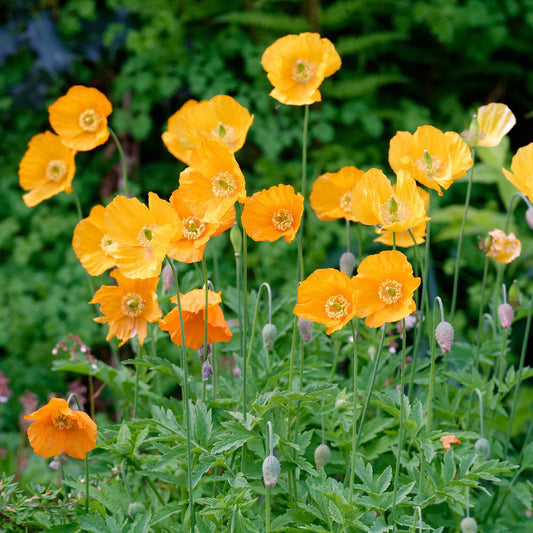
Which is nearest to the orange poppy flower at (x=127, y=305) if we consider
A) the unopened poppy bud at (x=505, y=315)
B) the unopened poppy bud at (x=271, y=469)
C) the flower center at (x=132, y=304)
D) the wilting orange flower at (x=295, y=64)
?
the flower center at (x=132, y=304)

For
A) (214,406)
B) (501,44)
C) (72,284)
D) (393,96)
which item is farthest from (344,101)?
(214,406)

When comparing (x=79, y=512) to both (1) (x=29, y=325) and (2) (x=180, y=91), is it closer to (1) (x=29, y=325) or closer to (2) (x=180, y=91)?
(1) (x=29, y=325)

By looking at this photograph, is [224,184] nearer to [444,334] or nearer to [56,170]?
[444,334]

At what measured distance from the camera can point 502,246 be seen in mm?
1526

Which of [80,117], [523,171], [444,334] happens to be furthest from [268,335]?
[80,117]

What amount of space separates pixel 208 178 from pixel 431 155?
40 centimetres

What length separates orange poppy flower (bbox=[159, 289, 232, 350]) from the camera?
1.24m

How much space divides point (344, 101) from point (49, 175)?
7.07 feet

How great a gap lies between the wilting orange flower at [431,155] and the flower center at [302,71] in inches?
10.0

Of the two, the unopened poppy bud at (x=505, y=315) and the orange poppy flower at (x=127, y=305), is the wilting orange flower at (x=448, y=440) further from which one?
the orange poppy flower at (x=127, y=305)

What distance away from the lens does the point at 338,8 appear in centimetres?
333

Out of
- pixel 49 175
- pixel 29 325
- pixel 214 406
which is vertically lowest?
pixel 29 325

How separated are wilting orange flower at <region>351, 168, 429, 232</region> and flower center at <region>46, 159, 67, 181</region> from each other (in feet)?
2.44

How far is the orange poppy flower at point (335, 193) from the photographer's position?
145 cm
